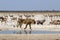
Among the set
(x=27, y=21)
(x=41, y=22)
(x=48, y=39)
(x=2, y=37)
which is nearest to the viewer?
(x=48, y=39)

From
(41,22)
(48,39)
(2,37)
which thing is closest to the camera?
(48,39)

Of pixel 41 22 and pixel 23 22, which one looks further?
pixel 41 22

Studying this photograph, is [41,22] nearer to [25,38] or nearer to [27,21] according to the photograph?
[27,21]

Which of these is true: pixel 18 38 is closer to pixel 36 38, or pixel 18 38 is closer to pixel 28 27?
pixel 36 38

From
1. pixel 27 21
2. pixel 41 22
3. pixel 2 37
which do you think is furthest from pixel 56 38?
pixel 41 22

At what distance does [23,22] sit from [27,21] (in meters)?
0.67

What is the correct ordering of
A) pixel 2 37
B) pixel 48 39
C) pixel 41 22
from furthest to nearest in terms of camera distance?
pixel 41 22 < pixel 2 37 < pixel 48 39

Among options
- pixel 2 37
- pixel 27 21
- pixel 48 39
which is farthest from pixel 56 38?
pixel 27 21

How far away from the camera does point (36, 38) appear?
1969cm

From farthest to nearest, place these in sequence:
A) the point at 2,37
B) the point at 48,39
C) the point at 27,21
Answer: the point at 27,21 < the point at 2,37 < the point at 48,39

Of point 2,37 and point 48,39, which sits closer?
point 48,39

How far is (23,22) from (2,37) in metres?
6.44

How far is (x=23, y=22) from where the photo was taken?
26562 mm

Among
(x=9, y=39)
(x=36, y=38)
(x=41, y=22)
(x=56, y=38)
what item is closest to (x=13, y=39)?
(x=9, y=39)
